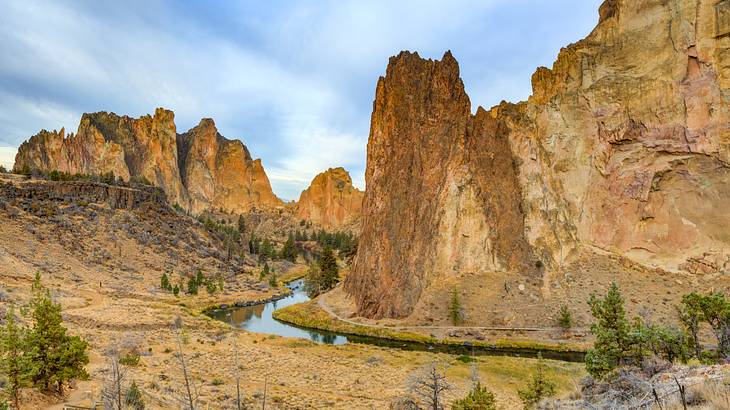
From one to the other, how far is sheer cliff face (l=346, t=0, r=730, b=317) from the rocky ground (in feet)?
63.3

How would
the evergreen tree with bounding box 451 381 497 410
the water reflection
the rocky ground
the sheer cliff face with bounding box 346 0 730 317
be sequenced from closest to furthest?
the evergreen tree with bounding box 451 381 497 410, the rocky ground, the water reflection, the sheer cliff face with bounding box 346 0 730 317

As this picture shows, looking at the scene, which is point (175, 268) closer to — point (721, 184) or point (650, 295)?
point (650, 295)

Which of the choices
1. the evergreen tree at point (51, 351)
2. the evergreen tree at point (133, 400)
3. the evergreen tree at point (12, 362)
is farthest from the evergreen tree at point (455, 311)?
the evergreen tree at point (12, 362)

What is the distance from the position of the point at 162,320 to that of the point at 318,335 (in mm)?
18274

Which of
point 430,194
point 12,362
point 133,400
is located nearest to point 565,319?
point 430,194

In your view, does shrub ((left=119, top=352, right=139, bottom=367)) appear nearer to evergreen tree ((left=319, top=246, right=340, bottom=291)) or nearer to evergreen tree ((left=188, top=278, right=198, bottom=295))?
evergreen tree ((left=188, top=278, right=198, bottom=295))

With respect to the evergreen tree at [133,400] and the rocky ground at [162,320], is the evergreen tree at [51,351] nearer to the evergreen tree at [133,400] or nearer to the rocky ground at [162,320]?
the rocky ground at [162,320]

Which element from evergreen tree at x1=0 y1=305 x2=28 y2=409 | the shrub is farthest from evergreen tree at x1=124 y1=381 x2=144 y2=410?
the shrub

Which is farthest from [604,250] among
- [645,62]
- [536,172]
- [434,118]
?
[434,118]

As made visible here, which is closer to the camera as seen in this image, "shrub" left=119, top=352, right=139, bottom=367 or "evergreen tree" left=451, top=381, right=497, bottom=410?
"evergreen tree" left=451, top=381, right=497, bottom=410

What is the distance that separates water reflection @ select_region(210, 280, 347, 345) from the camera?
54500 mm

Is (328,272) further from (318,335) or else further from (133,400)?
(133,400)

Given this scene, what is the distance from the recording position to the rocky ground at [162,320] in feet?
92.9

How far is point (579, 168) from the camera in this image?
62531 millimetres
